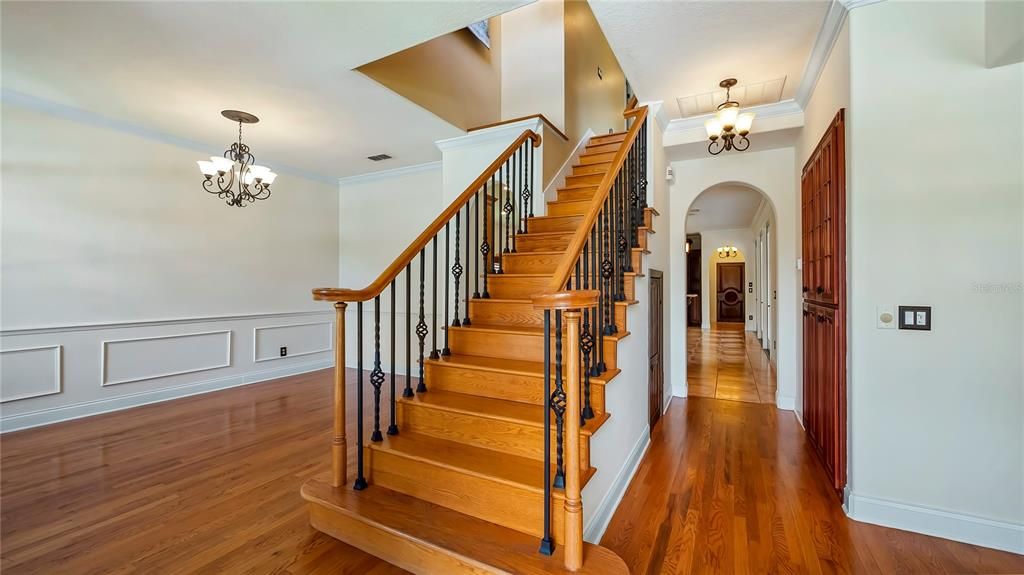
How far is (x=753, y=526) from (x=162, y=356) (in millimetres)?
5160

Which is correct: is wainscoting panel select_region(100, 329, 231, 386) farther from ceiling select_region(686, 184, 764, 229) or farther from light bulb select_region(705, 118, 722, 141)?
ceiling select_region(686, 184, 764, 229)

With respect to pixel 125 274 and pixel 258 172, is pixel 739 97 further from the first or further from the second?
pixel 125 274

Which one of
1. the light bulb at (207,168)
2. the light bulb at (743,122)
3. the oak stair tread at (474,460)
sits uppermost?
the light bulb at (743,122)

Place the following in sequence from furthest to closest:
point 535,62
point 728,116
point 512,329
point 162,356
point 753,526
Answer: point 535,62, point 162,356, point 728,116, point 512,329, point 753,526

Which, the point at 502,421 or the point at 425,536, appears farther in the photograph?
the point at 502,421

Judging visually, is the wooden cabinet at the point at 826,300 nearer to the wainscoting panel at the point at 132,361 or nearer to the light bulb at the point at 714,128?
the light bulb at the point at 714,128

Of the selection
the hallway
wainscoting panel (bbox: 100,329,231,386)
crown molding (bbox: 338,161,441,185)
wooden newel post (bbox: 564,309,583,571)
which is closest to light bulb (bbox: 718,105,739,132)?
wooden newel post (bbox: 564,309,583,571)

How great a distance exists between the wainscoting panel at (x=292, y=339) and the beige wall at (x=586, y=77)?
410 cm

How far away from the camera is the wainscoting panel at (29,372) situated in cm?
319

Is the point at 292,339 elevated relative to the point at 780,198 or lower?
lower

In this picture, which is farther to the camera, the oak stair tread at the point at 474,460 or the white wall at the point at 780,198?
the white wall at the point at 780,198

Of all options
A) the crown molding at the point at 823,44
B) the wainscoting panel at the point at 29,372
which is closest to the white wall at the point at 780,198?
the crown molding at the point at 823,44

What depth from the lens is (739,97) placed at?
10.8ft

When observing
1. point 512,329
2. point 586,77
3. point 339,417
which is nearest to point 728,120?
point 512,329
